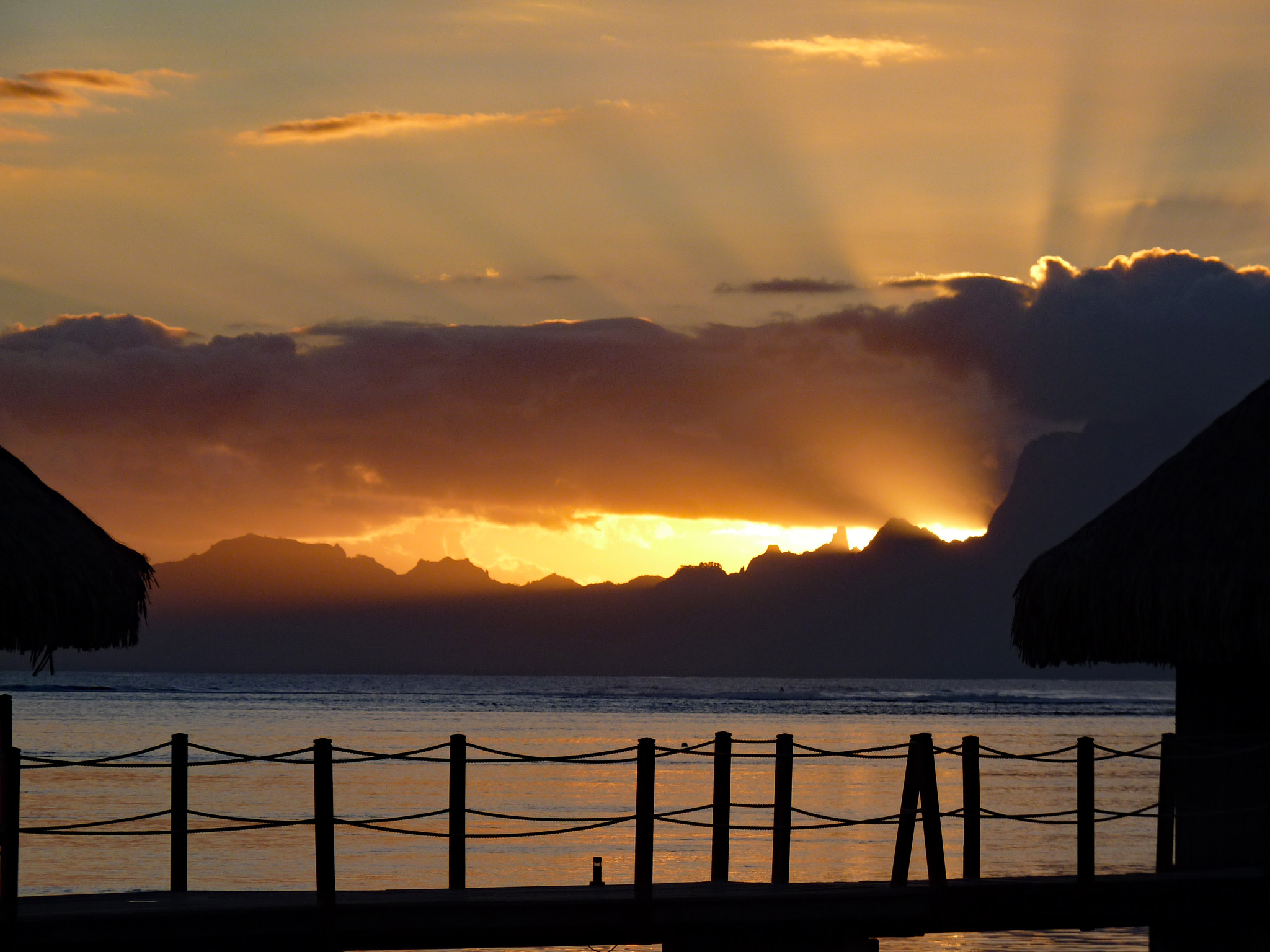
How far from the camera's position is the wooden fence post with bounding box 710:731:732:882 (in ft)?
40.5

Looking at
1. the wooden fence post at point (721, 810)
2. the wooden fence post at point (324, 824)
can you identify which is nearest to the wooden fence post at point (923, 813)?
the wooden fence post at point (721, 810)

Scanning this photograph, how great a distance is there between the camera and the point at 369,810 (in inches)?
997

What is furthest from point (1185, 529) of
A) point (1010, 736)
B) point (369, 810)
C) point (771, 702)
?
point (771, 702)

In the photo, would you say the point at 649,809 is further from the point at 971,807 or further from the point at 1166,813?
the point at 1166,813

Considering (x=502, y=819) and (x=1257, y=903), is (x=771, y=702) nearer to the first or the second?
(x=502, y=819)

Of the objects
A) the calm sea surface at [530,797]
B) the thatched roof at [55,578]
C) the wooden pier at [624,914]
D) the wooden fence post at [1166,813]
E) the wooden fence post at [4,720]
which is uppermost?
the thatched roof at [55,578]

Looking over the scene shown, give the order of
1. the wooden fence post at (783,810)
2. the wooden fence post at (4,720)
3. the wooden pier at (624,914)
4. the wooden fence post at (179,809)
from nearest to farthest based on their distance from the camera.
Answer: the wooden pier at (624,914), the wooden fence post at (4,720), the wooden fence post at (179,809), the wooden fence post at (783,810)

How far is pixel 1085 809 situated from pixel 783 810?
252cm

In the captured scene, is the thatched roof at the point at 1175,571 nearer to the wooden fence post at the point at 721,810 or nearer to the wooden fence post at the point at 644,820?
the wooden fence post at the point at 721,810

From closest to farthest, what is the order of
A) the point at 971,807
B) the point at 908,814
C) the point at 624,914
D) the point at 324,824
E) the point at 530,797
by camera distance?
the point at 324,824, the point at 624,914, the point at 908,814, the point at 971,807, the point at 530,797

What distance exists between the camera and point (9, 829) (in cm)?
943

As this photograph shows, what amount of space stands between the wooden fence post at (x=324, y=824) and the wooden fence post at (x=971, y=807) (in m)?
5.09

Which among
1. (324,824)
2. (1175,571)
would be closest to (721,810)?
(324,824)

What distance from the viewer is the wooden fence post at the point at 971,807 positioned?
1187cm
